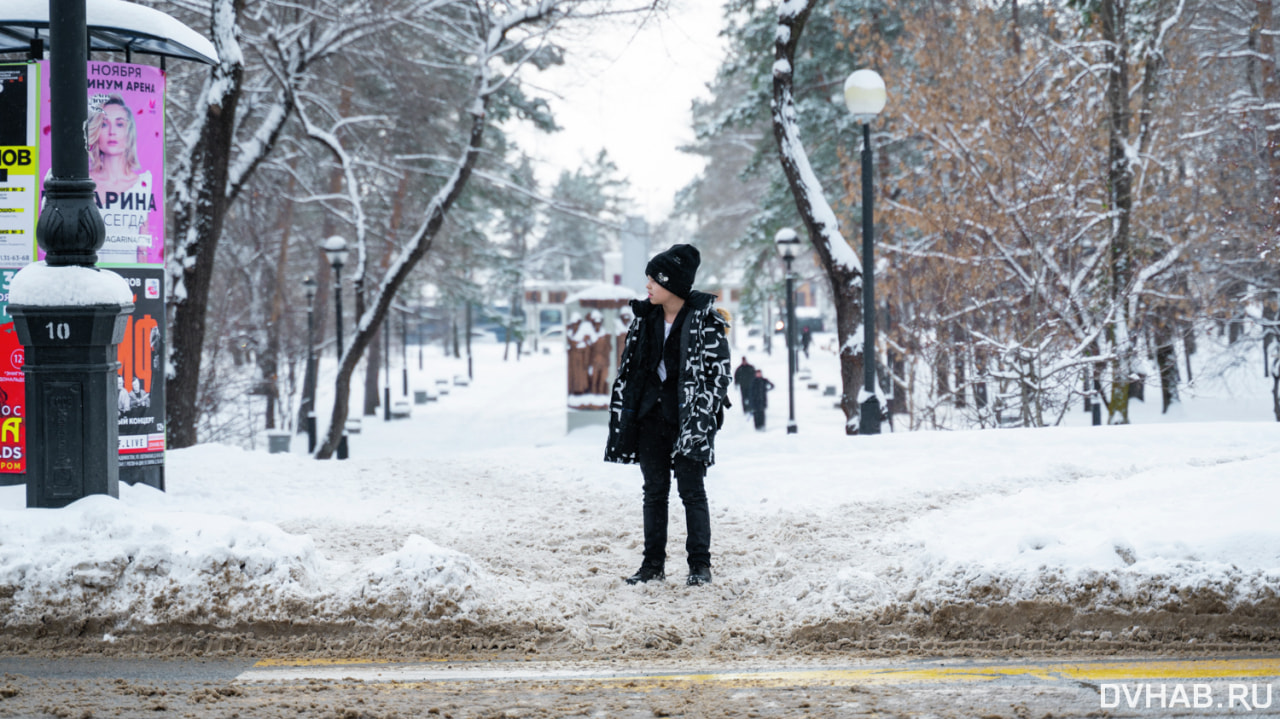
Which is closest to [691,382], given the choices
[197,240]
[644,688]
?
[644,688]

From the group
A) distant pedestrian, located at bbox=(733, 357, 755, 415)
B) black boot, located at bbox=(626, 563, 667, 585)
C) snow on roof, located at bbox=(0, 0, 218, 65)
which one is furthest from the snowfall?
distant pedestrian, located at bbox=(733, 357, 755, 415)

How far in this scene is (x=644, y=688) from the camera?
13.1ft

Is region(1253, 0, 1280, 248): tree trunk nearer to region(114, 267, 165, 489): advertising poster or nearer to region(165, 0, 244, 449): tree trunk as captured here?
region(165, 0, 244, 449): tree trunk

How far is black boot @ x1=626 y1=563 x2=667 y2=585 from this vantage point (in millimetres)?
5762

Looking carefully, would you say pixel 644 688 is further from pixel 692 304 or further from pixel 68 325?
pixel 68 325

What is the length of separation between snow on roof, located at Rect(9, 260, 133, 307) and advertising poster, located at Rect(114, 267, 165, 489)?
1.91 meters

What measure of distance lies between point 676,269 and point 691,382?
0.62m

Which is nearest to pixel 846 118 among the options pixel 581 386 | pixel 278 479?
pixel 581 386

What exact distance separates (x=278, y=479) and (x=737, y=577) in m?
5.10

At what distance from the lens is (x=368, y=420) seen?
32.4m

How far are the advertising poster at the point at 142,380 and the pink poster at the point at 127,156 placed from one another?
0.21m

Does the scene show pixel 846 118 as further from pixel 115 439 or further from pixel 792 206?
pixel 115 439

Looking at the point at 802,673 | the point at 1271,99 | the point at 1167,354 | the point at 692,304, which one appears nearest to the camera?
the point at 802,673

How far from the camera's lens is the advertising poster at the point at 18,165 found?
282 inches
